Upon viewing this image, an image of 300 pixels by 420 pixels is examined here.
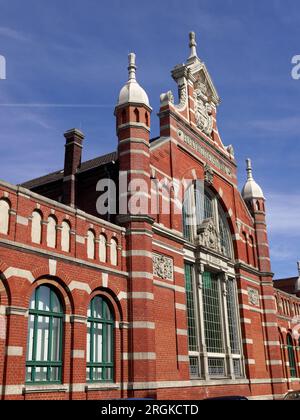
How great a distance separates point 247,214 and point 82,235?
17.6 m

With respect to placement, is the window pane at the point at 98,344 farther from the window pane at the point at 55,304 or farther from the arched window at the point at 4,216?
the arched window at the point at 4,216

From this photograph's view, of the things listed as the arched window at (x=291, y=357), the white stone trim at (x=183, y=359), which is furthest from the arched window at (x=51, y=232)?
the arched window at (x=291, y=357)

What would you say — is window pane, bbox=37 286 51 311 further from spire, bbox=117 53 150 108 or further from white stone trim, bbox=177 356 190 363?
spire, bbox=117 53 150 108

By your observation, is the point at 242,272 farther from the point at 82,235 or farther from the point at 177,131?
the point at 82,235

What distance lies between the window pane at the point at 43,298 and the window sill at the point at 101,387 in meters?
3.23

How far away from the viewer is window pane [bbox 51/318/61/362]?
16297 mm

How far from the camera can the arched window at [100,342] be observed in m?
17.8

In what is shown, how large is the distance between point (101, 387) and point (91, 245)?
210 inches

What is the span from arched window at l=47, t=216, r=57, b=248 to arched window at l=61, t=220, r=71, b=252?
14.5 inches

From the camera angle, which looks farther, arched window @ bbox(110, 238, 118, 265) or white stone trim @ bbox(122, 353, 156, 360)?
arched window @ bbox(110, 238, 118, 265)

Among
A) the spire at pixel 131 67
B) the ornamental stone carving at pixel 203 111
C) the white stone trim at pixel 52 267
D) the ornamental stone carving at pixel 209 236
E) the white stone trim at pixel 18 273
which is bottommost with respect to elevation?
Result: the white stone trim at pixel 18 273

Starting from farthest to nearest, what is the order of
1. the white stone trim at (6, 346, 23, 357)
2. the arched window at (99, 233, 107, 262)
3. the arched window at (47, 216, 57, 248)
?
the arched window at (99, 233, 107, 262)
the arched window at (47, 216, 57, 248)
the white stone trim at (6, 346, 23, 357)

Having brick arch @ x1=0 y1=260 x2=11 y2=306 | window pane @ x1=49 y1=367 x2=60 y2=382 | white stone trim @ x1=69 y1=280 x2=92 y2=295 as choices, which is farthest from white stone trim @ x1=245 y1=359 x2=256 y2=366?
brick arch @ x1=0 y1=260 x2=11 y2=306
